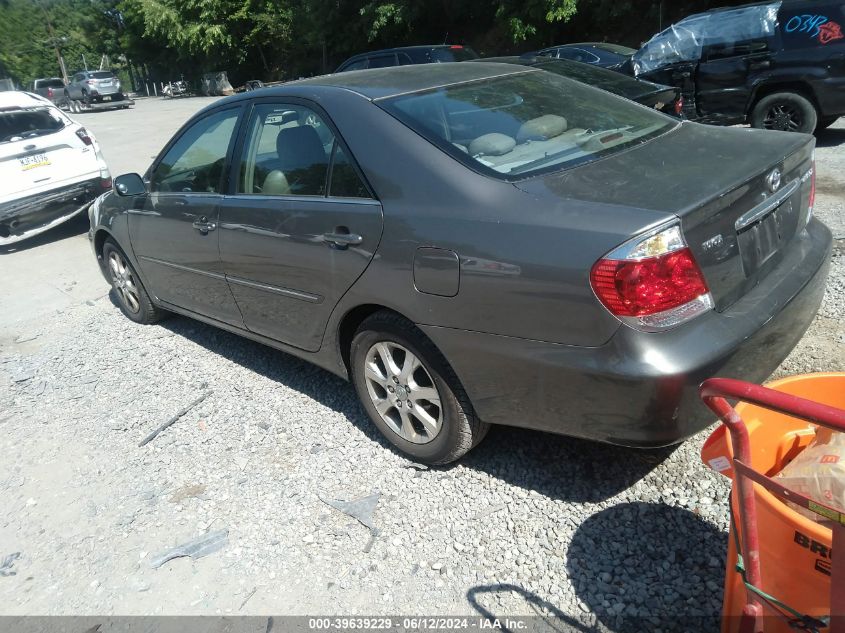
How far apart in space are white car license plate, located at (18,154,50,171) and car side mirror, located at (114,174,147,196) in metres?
4.81

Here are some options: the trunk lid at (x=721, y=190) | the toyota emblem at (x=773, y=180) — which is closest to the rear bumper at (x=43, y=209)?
the trunk lid at (x=721, y=190)

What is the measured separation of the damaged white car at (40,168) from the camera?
27.7 ft

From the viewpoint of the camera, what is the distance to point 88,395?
4430 millimetres

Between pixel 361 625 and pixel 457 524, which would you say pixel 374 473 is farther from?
pixel 361 625

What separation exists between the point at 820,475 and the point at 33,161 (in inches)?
371

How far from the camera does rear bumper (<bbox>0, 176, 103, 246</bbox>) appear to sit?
8.41 m

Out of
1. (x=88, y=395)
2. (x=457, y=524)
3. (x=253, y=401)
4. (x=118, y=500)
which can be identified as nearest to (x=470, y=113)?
(x=457, y=524)

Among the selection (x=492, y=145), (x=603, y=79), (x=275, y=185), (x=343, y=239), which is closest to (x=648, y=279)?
(x=492, y=145)

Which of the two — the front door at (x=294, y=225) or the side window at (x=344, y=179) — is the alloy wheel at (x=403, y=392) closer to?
the front door at (x=294, y=225)

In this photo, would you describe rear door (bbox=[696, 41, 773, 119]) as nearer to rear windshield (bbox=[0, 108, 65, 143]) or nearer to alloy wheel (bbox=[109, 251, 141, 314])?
alloy wheel (bbox=[109, 251, 141, 314])

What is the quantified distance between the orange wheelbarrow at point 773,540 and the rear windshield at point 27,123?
950 centimetres

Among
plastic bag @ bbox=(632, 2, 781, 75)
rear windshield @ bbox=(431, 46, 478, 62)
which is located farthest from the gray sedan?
rear windshield @ bbox=(431, 46, 478, 62)

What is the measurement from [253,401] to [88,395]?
4.01ft

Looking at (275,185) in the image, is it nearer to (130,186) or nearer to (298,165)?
(298,165)
